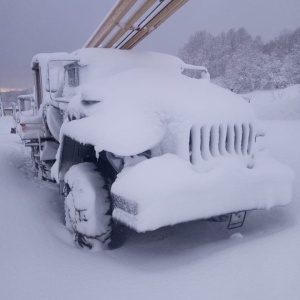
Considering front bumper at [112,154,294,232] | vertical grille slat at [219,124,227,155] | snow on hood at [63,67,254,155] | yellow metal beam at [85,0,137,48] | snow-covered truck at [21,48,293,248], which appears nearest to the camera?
front bumper at [112,154,294,232]

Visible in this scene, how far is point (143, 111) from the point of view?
2857 millimetres

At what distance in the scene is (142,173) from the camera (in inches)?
93.1

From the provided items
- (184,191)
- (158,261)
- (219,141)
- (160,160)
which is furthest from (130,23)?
(158,261)

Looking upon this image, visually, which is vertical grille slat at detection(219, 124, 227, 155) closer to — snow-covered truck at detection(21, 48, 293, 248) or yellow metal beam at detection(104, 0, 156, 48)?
snow-covered truck at detection(21, 48, 293, 248)

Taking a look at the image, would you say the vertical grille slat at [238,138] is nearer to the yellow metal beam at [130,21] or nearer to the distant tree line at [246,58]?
the yellow metal beam at [130,21]

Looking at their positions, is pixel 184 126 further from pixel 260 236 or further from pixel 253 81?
pixel 253 81

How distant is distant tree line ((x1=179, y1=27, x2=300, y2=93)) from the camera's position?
29703mm

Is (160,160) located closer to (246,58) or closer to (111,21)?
(111,21)

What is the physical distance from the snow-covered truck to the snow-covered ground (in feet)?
0.86

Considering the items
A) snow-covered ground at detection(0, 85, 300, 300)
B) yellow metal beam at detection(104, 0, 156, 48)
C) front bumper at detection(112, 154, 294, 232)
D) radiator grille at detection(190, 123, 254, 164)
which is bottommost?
snow-covered ground at detection(0, 85, 300, 300)

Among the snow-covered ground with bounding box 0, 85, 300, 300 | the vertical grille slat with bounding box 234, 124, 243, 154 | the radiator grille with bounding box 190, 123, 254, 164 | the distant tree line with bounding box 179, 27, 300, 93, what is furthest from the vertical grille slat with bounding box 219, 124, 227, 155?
the distant tree line with bounding box 179, 27, 300, 93

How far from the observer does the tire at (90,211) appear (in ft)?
9.14

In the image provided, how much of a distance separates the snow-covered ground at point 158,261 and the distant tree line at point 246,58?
89.9 ft

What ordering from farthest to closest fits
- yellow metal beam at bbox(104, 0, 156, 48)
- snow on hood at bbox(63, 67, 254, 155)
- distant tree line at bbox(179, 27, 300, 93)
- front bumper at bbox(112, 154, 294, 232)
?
1. distant tree line at bbox(179, 27, 300, 93)
2. yellow metal beam at bbox(104, 0, 156, 48)
3. snow on hood at bbox(63, 67, 254, 155)
4. front bumper at bbox(112, 154, 294, 232)
